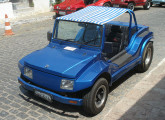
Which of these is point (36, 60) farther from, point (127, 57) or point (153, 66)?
point (153, 66)

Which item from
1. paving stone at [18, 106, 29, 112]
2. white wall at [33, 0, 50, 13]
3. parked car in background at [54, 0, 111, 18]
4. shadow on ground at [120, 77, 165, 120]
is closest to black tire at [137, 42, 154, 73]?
shadow on ground at [120, 77, 165, 120]

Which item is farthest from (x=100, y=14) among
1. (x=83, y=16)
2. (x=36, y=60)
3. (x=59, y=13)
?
(x=59, y=13)

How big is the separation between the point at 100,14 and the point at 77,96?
203 centimetres

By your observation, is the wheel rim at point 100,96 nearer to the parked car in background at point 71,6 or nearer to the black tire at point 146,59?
the black tire at point 146,59

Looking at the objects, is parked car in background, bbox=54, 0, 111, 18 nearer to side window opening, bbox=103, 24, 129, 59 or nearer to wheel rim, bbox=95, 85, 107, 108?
side window opening, bbox=103, 24, 129, 59

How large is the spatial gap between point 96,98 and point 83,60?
78 centimetres

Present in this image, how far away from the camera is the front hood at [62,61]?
388 cm

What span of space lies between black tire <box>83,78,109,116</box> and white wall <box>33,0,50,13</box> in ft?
39.7

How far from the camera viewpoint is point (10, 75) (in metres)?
5.95

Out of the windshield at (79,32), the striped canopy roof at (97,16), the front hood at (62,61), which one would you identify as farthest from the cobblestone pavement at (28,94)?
the striped canopy roof at (97,16)

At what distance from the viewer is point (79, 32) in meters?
4.73

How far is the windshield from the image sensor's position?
455 cm

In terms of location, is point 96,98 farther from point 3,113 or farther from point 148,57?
point 148,57

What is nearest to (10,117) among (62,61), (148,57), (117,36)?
(62,61)
